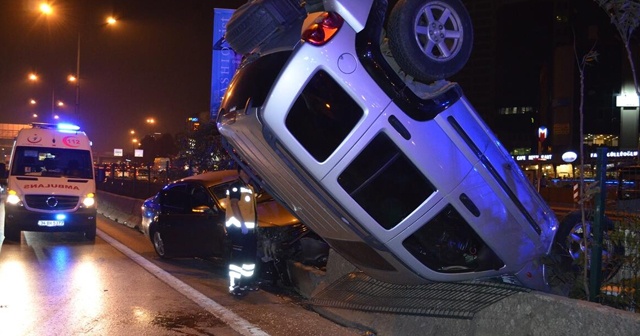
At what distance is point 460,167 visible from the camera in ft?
16.3

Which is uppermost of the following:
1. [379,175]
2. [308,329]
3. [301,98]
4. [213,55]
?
[213,55]

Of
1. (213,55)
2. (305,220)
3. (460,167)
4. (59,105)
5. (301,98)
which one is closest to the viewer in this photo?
(301,98)

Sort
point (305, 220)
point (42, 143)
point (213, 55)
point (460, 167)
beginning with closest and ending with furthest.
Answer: point (460, 167), point (305, 220), point (42, 143), point (213, 55)

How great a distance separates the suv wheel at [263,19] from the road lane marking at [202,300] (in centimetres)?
284

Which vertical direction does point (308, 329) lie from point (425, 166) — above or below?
below

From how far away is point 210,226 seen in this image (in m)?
9.23

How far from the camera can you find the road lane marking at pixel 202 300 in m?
6.20

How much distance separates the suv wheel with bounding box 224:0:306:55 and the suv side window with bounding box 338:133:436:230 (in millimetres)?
1292

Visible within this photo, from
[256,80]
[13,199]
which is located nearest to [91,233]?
[13,199]

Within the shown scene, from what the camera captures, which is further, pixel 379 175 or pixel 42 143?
pixel 42 143

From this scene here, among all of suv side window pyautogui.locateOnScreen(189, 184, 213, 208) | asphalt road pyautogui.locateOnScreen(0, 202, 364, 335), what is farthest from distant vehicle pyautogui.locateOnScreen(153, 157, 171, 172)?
suv side window pyautogui.locateOnScreen(189, 184, 213, 208)

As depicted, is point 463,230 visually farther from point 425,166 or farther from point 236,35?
point 236,35

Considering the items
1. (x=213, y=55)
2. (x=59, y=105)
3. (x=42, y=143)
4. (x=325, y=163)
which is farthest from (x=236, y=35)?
(x=59, y=105)

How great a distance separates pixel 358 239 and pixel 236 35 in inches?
81.8
